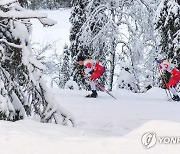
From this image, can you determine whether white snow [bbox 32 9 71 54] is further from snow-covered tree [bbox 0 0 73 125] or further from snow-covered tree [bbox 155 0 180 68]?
snow-covered tree [bbox 0 0 73 125]

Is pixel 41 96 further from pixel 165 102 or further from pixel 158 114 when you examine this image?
pixel 165 102

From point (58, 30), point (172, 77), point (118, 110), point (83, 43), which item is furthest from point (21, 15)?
point (58, 30)

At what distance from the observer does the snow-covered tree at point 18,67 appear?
5.87m

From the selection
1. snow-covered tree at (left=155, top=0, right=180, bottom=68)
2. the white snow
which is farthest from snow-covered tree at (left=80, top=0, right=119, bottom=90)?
the white snow

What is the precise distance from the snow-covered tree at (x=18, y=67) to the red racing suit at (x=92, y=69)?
5.98m

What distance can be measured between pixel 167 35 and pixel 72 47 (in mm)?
9257

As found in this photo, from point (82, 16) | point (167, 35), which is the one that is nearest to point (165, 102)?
point (167, 35)

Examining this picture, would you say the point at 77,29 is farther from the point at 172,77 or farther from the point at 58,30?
the point at 58,30

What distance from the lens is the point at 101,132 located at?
714cm

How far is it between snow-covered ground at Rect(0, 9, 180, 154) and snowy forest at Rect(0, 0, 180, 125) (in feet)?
1.39

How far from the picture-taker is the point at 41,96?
6.44 metres

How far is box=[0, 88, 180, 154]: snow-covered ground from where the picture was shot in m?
4.41

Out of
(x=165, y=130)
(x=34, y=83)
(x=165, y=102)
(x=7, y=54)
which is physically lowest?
(x=165, y=102)

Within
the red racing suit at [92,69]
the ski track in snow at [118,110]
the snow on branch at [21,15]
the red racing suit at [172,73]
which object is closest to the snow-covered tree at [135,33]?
the ski track in snow at [118,110]
